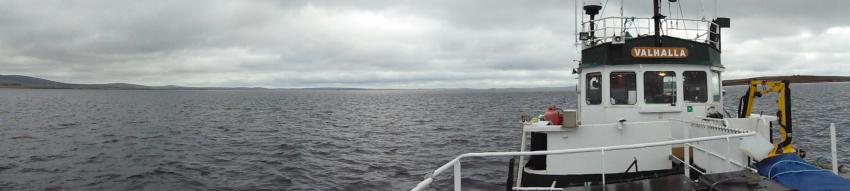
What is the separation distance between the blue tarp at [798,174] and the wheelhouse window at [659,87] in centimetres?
379

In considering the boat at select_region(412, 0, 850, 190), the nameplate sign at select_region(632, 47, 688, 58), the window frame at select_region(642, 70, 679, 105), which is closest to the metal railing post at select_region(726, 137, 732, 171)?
the boat at select_region(412, 0, 850, 190)

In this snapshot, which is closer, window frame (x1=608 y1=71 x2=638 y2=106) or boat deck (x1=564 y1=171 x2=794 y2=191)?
boat deck (x1=564 y1=171 x2=794 y2=191)

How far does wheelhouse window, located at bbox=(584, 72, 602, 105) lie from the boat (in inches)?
0.9

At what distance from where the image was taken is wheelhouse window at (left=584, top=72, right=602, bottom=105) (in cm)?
1177

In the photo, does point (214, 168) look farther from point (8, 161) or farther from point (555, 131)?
point (555, 131)

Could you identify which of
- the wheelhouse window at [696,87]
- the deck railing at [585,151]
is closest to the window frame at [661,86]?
the wheelhouse window at [696,87]

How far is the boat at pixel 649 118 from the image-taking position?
9.33 meters

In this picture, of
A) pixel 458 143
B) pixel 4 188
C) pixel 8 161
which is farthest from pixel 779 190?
pixel 8 161

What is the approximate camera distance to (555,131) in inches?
392

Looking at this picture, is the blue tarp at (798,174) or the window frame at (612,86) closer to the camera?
the blue tarp at (798,174)

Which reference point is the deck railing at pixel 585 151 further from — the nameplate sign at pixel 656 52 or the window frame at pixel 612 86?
the nameplate sign at pixel 656 52

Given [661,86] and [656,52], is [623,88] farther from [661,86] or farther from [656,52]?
[656,52]

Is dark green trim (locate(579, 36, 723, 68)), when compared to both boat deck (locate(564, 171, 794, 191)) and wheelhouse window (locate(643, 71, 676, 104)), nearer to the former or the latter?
wheelhouse window (locate(643, 71, 676, 104))

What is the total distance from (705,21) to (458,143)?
16.9 meters
